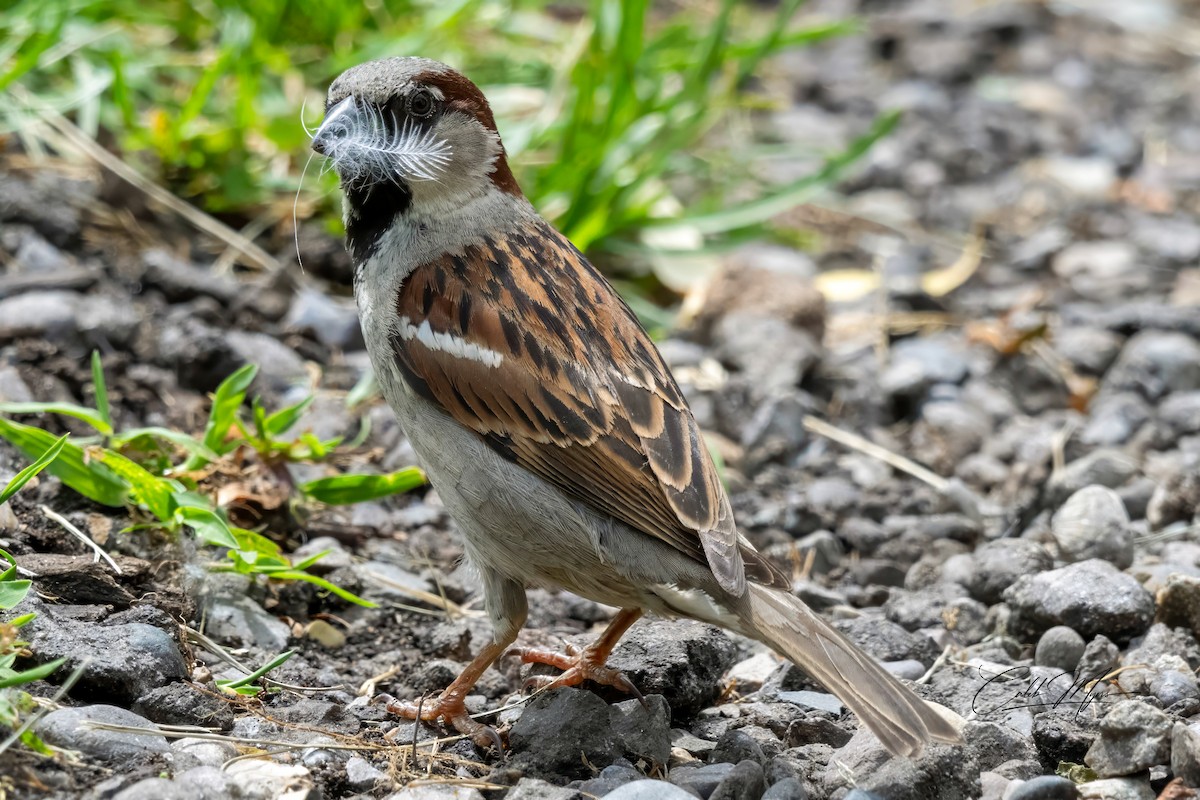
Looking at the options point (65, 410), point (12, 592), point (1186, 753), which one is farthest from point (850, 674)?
point (65, 410)

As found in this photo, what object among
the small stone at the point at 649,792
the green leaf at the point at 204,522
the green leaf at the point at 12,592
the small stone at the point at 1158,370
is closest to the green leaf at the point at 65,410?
the green leaf at the point at 204,522

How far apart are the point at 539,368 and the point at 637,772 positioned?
1041mm

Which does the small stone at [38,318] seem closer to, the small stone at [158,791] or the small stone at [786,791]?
the small stone at [158,791]

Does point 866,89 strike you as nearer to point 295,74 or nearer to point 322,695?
point 295,74

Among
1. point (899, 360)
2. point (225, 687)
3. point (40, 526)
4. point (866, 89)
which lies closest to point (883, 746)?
point (225, 687)

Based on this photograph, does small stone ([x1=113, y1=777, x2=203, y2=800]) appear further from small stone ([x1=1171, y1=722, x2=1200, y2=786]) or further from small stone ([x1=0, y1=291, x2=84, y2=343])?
small stone ([x1=0, y1=291, x2=84, y2=343])

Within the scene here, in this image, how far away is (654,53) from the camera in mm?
6965

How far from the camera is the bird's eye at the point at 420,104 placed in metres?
3.92

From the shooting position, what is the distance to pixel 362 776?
3230mm

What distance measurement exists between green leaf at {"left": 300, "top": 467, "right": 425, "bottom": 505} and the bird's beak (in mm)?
1038

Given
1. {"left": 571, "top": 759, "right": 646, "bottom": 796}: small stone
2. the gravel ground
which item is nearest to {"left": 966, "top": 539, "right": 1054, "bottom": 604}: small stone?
the gravel ground

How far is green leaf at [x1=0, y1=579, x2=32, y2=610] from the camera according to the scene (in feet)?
10.2

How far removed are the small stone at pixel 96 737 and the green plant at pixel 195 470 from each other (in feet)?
2.27

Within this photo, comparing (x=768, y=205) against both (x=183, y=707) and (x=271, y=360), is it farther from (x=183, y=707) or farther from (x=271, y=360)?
(x=183, y=707)
